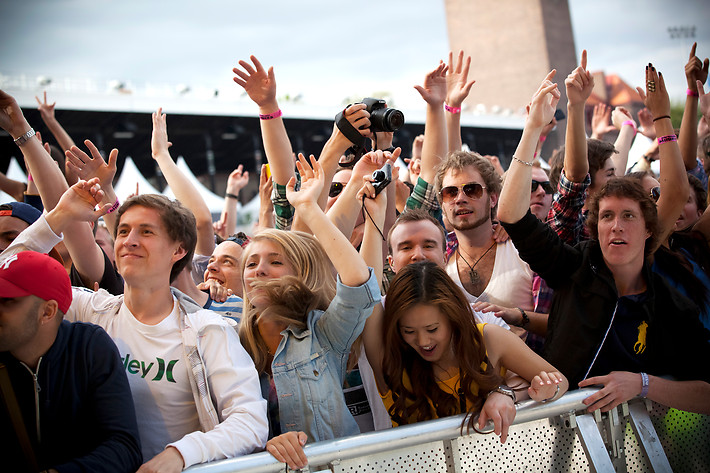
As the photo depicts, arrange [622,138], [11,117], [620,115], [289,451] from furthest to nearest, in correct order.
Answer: [620,115], [622,138], [11,117], [289,451]

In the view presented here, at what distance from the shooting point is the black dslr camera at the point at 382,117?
9.09ft

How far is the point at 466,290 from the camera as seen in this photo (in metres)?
3.06

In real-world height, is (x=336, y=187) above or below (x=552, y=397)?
above

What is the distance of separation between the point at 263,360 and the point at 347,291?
453 mm

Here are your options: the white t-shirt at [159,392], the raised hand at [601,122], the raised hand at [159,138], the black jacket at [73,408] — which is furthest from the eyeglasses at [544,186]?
the black jacket at [73,408]

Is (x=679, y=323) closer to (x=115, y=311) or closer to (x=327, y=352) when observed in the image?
(x=327, y=352)

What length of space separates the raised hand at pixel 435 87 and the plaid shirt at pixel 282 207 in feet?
3.25

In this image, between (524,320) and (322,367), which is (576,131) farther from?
(322,367)

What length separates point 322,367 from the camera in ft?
7.16

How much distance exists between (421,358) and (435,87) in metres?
1.77

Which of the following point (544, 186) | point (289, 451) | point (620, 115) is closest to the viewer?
point (289, 451)

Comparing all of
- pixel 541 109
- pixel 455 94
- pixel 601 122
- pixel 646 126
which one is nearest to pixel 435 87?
pixel 455 94

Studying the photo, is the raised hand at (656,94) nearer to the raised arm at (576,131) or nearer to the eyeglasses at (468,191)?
the raised arm at (576,131)

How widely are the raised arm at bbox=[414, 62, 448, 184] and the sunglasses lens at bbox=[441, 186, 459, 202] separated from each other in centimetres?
38
